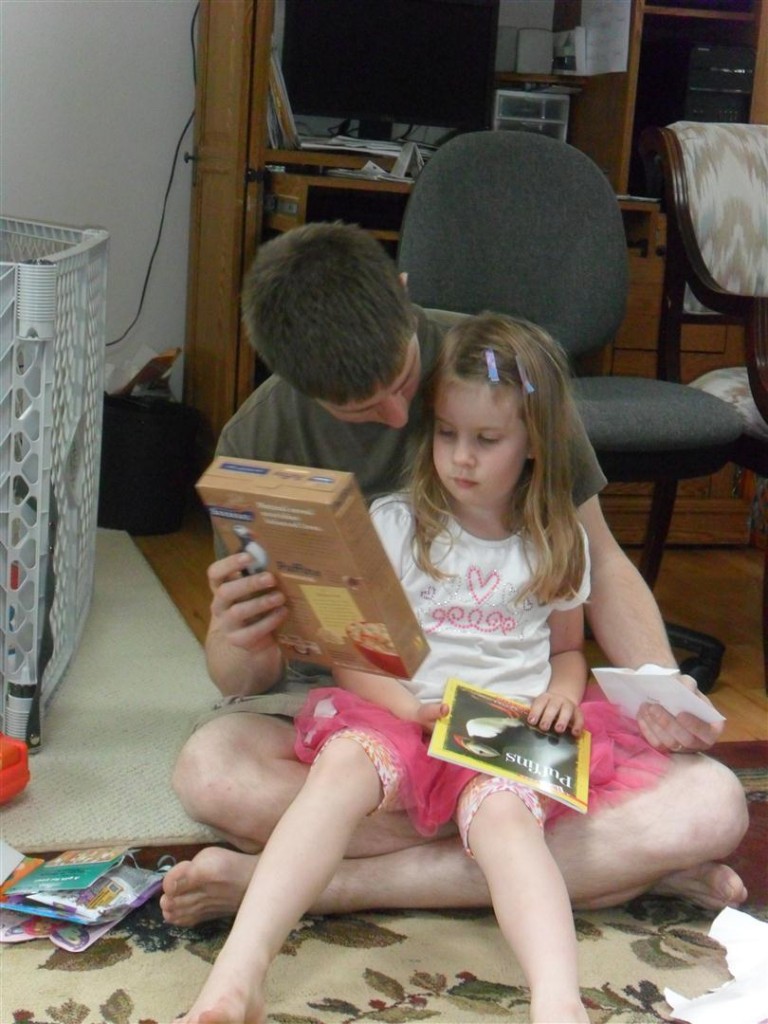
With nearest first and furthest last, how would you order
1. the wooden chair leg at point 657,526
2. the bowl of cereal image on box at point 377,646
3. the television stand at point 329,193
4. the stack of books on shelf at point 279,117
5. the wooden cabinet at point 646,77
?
the bowl of cereal image on box at point 377,646
the wooden chair leg at point 657,526
the television stand at point 329,193
the stack of books on shelf at point 279,117
the wooden cabinet at point 646,77

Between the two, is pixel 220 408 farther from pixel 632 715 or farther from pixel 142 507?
pixel 632 715

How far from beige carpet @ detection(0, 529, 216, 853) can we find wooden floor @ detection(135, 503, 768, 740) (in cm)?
10

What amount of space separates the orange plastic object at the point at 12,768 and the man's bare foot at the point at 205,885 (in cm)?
36

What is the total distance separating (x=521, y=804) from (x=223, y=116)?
2.03 metres

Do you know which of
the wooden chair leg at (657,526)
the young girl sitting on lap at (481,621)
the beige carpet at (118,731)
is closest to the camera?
the young girl sitting on lap at (481,621)

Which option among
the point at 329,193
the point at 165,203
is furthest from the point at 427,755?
the point at 165,203

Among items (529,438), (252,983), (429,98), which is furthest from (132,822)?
(429,98)

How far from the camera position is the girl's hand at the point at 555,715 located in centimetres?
134

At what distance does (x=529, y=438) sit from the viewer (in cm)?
140

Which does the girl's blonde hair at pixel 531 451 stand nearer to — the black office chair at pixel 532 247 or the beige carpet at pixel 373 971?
the beige carpet at pixel 373 971

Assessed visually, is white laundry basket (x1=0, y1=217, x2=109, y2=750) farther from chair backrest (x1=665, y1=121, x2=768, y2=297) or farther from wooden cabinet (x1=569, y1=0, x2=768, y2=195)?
wooden cabinet (x1=569, y1=0, x2=768, y2=195)

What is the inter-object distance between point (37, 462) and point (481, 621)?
2.12 feet

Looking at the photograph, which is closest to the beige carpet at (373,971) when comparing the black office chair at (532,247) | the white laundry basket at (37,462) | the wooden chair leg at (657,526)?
the white laundry basket at (37,462)

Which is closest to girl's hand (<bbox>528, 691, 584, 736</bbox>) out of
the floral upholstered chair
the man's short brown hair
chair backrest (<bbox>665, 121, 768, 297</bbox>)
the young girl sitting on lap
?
the young girl sitting on lap
